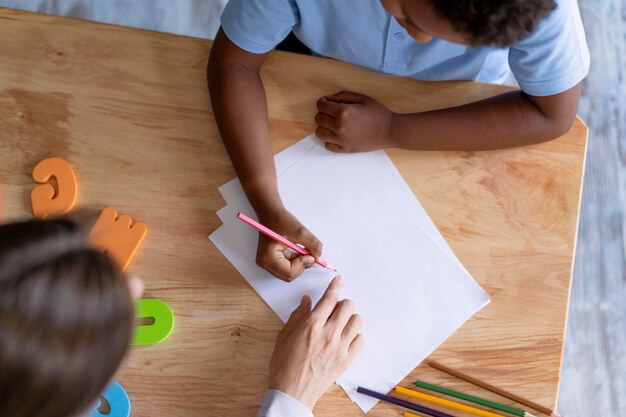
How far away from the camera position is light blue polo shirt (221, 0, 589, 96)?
760 mm

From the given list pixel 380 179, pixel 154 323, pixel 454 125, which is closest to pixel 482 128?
pixel 454 125

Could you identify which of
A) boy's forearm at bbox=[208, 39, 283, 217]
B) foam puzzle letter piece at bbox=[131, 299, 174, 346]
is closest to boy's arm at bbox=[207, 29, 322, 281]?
boy's forearm at bbox=[208, 39, 283, 217]

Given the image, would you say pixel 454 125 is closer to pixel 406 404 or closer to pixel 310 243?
pixel 310 243

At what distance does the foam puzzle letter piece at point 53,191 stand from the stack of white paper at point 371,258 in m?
0.18

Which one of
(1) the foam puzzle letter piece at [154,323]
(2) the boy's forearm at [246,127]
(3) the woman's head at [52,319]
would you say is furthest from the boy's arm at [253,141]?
(3) the woman's head at [52,319]

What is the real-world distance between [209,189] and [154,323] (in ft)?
0.57

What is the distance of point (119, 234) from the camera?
0.80 meters

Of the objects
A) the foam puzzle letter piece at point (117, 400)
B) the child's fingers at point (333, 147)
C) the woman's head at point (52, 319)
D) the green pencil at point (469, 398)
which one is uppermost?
the woman's head at point (52, 319)

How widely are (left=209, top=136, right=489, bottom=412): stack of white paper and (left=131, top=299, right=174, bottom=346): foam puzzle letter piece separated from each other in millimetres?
98

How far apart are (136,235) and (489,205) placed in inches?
17.1

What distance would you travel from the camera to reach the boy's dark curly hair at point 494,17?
1.82 ft

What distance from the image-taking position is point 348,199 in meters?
0.82

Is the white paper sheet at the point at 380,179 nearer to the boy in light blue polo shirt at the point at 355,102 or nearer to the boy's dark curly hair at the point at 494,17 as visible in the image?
the boy in light blue polo shirt at the point at 355,102

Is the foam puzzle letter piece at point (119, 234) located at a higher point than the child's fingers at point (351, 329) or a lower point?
higher
